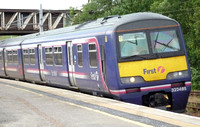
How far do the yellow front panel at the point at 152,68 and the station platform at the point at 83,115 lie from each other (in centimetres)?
122

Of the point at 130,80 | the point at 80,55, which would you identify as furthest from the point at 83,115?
the point at 80,55

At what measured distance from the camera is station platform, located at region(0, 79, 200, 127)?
790 centimetres

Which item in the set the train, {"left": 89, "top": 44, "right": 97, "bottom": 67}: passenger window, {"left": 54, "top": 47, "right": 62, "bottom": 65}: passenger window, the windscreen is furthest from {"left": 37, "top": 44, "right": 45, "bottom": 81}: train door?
the windscreen

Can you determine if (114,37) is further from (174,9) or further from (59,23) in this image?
(59,23)

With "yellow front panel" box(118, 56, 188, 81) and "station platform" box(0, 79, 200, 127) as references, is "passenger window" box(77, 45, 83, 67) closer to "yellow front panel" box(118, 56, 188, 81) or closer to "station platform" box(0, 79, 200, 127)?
"station platform" box(0, 79, 200, 127)

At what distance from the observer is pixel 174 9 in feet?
118

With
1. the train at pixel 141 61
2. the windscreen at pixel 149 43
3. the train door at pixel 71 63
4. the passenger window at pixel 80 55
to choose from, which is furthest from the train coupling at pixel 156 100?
the train door at pixel 71 63

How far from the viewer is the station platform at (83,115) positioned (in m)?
7.90

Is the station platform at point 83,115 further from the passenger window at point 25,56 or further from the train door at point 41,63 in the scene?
the passenger window at point 25,56

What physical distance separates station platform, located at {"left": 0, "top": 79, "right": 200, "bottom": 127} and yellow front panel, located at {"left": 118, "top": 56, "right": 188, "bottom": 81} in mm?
1221

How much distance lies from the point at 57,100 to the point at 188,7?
26481 millimetres

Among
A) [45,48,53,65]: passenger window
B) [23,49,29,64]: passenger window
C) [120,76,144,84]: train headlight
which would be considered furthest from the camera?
[23,49,29,64]: passenger window

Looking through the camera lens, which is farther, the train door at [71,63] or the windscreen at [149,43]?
the train door at [71,63]

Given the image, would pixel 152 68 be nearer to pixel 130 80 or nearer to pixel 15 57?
pixel 130 80
